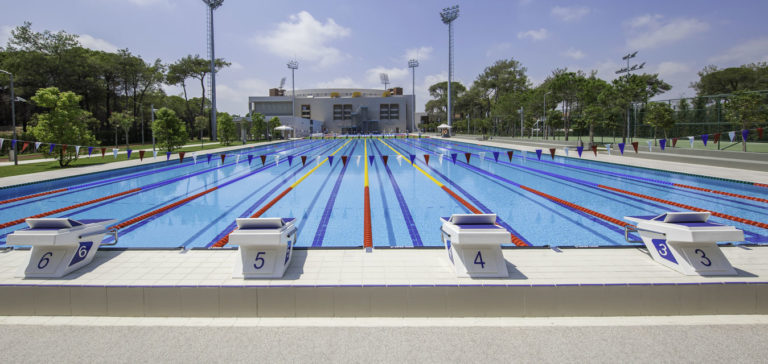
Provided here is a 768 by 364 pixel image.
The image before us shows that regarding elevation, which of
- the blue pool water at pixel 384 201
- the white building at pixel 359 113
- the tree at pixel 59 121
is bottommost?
the blue pool water at pixel 384 201

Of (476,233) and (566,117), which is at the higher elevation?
(566,117)

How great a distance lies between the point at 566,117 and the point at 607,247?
1112 inches

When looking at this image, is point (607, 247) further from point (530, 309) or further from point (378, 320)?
point (378, 320)

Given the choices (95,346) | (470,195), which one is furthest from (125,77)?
(95,346)

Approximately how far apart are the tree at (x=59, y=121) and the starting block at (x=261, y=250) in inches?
483

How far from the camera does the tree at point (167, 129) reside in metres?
17.7

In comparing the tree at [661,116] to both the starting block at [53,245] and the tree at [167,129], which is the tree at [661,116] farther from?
the tree at [167,129]

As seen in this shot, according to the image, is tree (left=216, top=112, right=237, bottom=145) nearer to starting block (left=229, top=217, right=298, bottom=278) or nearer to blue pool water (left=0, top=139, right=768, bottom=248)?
blue pool water (left=0, top=139, right=768, bottom=248)

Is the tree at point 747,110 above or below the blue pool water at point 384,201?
above

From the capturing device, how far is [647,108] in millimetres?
19406

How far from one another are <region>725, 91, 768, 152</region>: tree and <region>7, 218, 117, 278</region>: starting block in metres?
19.9

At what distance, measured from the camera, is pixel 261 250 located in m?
2.99

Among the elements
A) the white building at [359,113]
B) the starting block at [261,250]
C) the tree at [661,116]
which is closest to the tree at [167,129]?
the starting block at [261,250]

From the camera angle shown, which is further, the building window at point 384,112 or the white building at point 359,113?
the building window at point 384,112
